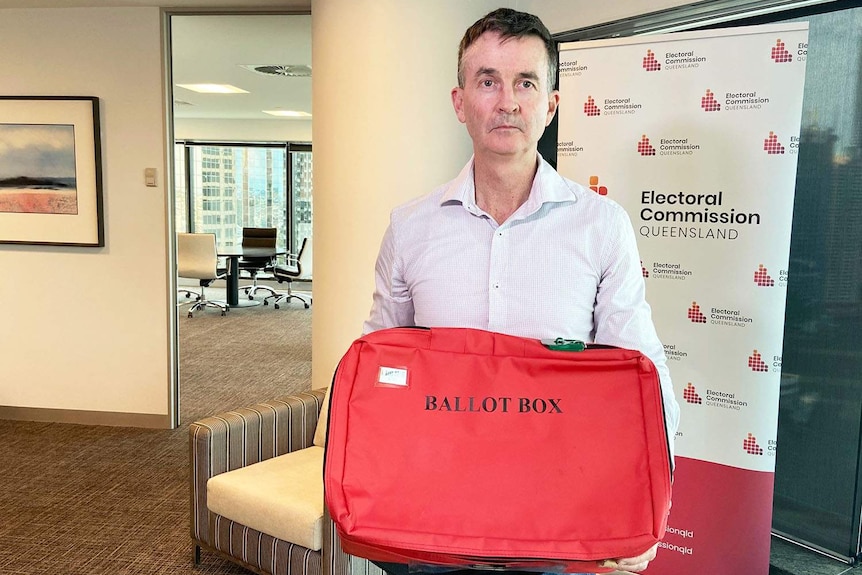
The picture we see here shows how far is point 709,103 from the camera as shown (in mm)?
2453

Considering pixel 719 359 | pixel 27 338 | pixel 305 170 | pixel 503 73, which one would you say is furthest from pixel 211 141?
pixel 503 73

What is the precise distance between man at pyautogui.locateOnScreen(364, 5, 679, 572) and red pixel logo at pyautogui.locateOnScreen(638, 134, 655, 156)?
144 cm

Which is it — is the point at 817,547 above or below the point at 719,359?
below

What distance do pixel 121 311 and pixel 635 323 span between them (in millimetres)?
4161

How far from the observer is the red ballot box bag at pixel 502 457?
1005 millimetres

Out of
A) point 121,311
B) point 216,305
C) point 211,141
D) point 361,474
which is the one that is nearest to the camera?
point 361,474

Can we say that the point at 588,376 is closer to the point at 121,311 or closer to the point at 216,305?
the point at 121,311

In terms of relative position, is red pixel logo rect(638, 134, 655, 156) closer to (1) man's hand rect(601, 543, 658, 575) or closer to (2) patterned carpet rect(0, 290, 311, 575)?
(1) man's hand rect(601, 543, 658, 575)

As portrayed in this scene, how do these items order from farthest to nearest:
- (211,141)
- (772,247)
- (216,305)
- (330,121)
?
(211,141) < (216,305) < (330,121) < (772,247)

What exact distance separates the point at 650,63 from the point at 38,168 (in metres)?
3.77

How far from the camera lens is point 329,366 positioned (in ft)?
11.9

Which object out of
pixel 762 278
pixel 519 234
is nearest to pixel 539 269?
pixel 519 234

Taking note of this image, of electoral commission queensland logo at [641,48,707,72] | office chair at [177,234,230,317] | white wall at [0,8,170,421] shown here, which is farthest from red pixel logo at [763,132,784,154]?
office chair at [177,234,230,317]

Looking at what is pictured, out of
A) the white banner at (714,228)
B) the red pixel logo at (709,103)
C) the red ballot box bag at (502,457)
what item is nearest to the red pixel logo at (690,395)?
the white banner at (714,228)
